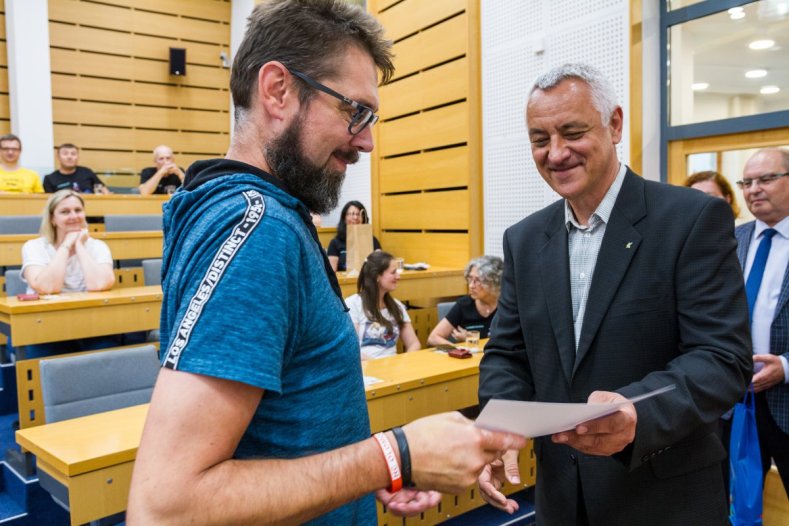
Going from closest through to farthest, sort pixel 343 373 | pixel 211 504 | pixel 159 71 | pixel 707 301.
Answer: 1. pixel 211 504
2. pixel 343 373
3. pixel 707 301
4. pixel 159 71

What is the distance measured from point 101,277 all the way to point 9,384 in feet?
3.06

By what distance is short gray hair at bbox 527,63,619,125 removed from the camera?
1.38m

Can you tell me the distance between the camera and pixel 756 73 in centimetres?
371

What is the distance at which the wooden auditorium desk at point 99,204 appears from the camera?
600cm

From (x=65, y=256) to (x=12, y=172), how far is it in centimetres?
319

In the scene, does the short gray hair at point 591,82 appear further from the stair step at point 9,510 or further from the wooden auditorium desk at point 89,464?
the stair step at point 9,510

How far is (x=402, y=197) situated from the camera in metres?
6.90

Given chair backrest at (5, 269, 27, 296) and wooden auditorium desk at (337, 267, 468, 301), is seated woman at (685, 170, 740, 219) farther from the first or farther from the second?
chair backrest at (5, 269, 27, 296)

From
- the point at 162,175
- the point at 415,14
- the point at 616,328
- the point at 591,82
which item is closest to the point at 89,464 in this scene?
the point at 616,328

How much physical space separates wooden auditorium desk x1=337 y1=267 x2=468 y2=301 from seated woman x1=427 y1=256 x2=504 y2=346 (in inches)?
36.4

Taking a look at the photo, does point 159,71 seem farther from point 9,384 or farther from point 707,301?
point 707,301

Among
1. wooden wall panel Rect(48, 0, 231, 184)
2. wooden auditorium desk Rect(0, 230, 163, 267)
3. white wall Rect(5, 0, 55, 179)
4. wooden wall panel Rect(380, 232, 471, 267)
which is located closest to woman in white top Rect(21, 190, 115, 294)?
wooden auditorium desk Rect(0, 230, 163, 267)

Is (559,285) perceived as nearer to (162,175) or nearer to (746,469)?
(746,469)

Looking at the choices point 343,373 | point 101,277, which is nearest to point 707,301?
point 343,373
